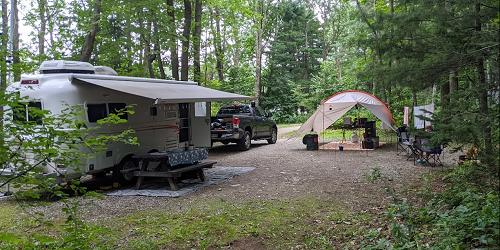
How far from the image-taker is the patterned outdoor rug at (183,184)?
866 cm

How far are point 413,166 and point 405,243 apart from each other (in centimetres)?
709

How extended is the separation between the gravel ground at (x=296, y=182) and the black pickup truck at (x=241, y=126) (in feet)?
2.21

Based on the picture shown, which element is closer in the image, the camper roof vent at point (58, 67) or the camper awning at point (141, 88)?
the camper awning at point (141, 88)

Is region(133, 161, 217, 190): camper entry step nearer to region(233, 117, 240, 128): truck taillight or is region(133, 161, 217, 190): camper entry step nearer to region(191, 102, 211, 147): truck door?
region(191, 102, 211, 147): truck door

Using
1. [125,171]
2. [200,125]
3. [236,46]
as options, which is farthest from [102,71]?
[236,46]

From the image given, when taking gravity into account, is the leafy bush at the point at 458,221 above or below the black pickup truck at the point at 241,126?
below

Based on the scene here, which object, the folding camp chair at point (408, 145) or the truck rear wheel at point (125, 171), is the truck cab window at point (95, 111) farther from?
the folding camp chair at point (408, 145)

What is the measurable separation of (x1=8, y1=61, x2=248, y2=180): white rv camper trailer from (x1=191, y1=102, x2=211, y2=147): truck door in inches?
34.1

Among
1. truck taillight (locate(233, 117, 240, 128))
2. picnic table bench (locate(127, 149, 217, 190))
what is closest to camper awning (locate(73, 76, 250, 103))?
picnic table bench (locate(127, 149, 217, 190))

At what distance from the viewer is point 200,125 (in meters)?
13.0

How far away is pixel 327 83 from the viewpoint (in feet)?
99.0

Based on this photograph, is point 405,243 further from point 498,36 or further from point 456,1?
point 456,1

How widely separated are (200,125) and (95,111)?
4469 mm

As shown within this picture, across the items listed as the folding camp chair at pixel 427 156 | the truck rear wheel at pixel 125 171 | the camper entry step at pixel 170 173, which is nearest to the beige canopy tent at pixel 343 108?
the folding camp chair at pixel 427 156
